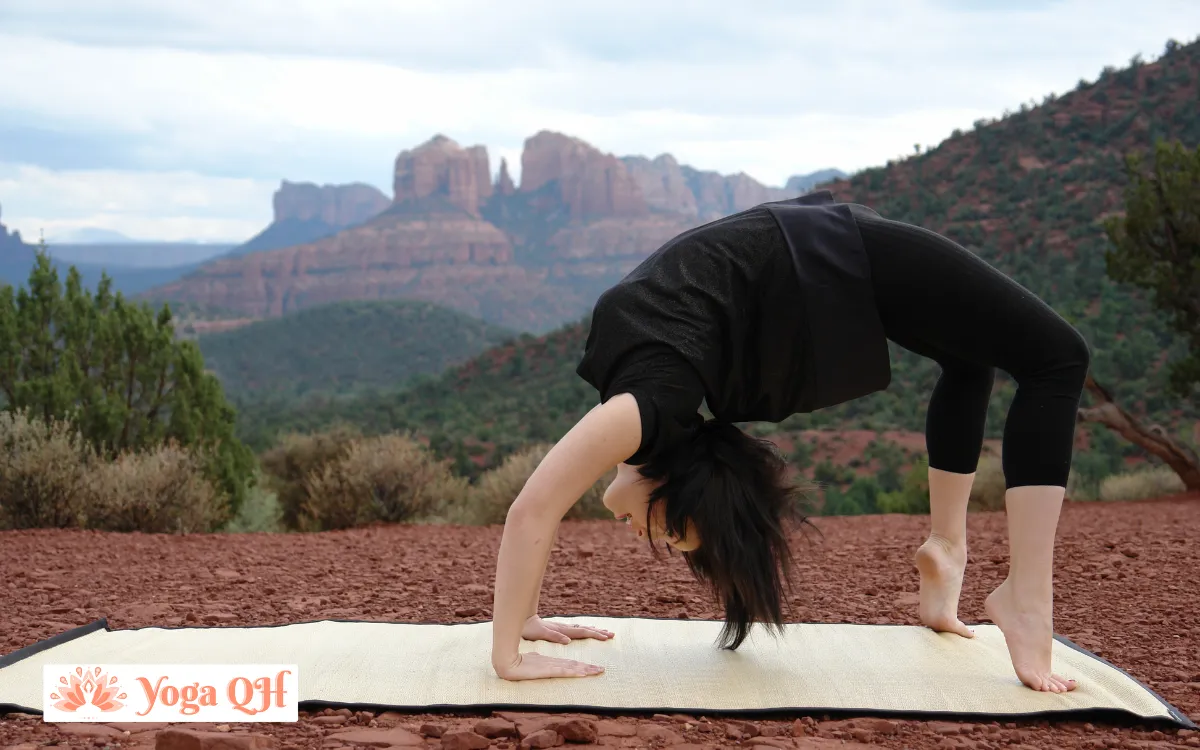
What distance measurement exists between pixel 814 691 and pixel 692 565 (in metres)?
0.48

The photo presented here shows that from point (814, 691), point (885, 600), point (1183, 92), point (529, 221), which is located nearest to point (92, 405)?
point (885, 600)

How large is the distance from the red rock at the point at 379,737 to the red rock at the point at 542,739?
25 centimetres

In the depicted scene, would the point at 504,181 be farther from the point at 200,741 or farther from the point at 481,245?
the point at 200,741

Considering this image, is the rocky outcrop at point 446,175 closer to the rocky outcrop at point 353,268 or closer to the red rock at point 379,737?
the rocky outcrop at point 353,268

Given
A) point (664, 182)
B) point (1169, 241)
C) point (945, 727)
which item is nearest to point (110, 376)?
point (945, 727)

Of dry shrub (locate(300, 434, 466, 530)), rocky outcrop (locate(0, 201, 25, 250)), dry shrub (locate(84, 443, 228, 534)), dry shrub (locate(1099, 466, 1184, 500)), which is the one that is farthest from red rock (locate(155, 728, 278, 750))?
rocky outcrop (locate(0, 201, 25, 250))

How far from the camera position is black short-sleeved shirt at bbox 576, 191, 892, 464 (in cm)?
293

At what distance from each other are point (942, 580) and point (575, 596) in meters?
1.63

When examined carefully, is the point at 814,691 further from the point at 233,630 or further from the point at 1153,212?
the point at 1153,212

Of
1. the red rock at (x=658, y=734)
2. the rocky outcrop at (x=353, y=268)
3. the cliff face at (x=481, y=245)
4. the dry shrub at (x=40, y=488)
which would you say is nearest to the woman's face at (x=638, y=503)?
the red rock at (x=658, y=734)

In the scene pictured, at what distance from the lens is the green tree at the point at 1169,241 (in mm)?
11914

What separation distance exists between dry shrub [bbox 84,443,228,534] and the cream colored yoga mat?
4256mm

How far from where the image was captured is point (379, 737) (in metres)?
2.58

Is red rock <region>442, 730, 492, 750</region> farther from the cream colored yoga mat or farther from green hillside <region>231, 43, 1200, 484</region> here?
green hillside <region>231, 43, 1200, 484</region>
